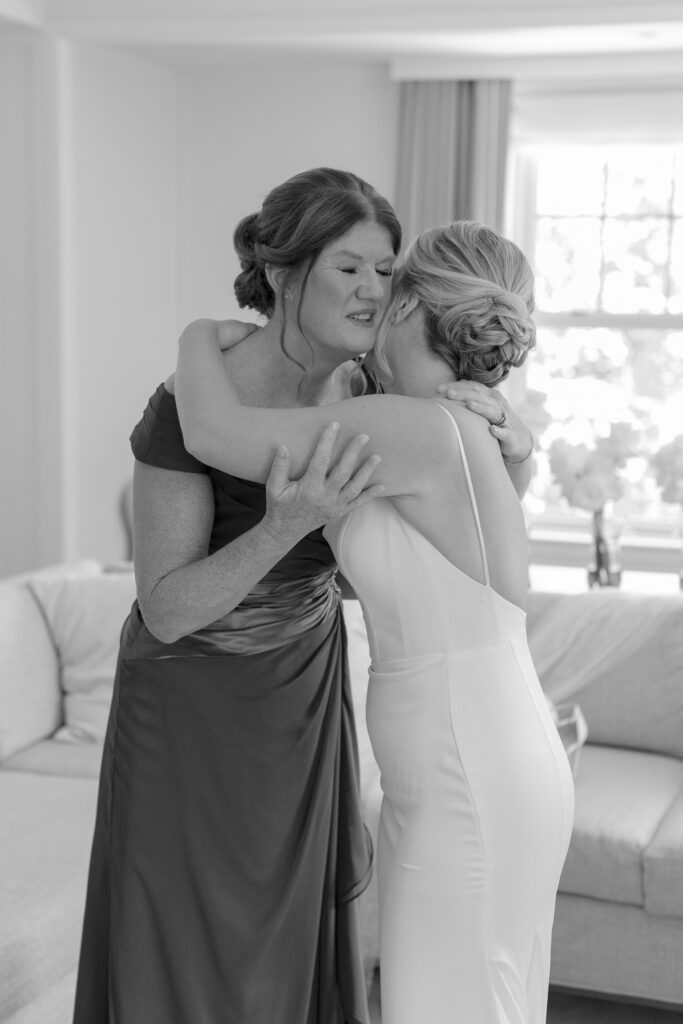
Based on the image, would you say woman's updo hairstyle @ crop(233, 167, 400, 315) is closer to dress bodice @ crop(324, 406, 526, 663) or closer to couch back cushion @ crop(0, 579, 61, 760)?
dress bodice @ crop(324, 406, 526, 663)

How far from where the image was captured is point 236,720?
1926mm

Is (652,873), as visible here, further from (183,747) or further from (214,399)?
(214,399)

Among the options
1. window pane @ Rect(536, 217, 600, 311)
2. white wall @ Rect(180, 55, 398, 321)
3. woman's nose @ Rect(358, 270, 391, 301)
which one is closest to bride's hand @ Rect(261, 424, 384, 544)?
woman's nose @ Rect(358, 270, 391, 301)

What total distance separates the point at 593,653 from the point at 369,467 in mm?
2315

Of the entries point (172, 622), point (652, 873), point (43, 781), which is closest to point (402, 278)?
point (172, 622)

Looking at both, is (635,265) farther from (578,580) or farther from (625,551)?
(578,580)

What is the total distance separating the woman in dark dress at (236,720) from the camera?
1797 mm

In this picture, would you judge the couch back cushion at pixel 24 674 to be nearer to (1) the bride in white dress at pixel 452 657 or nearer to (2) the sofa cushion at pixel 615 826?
(2) the sofa cushion at pixel 615 826

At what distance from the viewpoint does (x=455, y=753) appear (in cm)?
168

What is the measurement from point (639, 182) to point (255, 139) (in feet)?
5.87

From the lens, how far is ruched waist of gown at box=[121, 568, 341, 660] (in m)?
1.91

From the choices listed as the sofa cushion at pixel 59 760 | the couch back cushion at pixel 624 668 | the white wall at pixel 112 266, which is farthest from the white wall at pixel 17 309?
the couch back cushion at pixel 624 668

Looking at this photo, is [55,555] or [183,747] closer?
[183,747]

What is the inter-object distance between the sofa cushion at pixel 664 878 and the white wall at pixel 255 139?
349 centimetres
